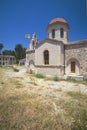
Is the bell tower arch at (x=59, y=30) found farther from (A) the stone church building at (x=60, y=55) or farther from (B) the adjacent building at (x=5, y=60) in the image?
(B) the adjacent building at (x=5, y=60)

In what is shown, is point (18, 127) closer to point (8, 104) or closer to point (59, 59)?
point (8, 104)

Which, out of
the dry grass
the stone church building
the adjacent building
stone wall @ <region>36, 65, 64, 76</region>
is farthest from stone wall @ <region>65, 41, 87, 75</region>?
the adjacent building

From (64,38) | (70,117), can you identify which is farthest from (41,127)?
(64,38)

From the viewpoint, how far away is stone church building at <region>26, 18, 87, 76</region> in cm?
1270

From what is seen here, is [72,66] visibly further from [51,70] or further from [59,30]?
[59,30]

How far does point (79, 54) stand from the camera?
12.8 metres

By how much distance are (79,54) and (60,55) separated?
2.77 metres

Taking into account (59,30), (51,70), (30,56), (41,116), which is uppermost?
(59,30)

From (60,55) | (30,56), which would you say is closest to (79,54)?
(60,55)

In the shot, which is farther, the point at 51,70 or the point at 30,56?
the point at 30,56

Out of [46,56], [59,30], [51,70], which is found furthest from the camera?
[59,30]

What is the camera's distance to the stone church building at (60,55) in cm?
1270

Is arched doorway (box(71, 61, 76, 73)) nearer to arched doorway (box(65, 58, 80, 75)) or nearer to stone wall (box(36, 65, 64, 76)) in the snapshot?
arched doorway (box(65, 58, 80, 75))

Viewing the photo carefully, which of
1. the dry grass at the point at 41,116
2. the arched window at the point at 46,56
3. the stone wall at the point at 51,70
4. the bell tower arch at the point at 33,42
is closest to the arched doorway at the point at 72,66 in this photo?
the stone wall at the point at 51,70
